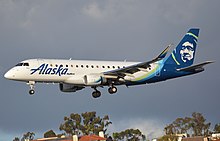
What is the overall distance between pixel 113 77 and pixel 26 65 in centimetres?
1163

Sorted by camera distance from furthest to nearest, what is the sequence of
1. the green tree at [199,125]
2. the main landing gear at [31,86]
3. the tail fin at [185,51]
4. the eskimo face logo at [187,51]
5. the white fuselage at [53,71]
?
the green tree at [199,125], the eskimo face logo at [187,51], the tail fin at [185,51], the main landing gear at [31,86], the white fuselage at [53,71]

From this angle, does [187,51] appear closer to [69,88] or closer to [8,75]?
[69,88]

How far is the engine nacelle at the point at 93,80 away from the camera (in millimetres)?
88875

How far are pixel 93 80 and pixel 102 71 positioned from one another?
3.11 metres

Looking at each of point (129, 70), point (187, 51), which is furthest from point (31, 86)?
point (187, 51)

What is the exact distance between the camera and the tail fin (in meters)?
98.4

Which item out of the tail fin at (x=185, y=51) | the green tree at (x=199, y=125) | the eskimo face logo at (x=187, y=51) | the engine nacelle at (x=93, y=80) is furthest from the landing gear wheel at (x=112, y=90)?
the green tree at (x=199, y=125)

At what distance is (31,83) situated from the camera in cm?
8725

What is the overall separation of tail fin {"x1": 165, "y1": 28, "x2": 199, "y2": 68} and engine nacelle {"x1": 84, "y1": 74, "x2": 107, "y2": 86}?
11.2m

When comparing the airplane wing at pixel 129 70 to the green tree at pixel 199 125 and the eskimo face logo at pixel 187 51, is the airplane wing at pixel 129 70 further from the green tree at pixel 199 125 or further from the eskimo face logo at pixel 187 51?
the green tree at pixel 199 125

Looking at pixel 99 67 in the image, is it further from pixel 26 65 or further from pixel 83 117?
pixel 83 117

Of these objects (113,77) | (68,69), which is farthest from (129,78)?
(68,69)

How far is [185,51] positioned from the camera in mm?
101188

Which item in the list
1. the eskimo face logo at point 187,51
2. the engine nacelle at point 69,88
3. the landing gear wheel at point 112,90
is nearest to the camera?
the landing gear wheel at point 112,90
